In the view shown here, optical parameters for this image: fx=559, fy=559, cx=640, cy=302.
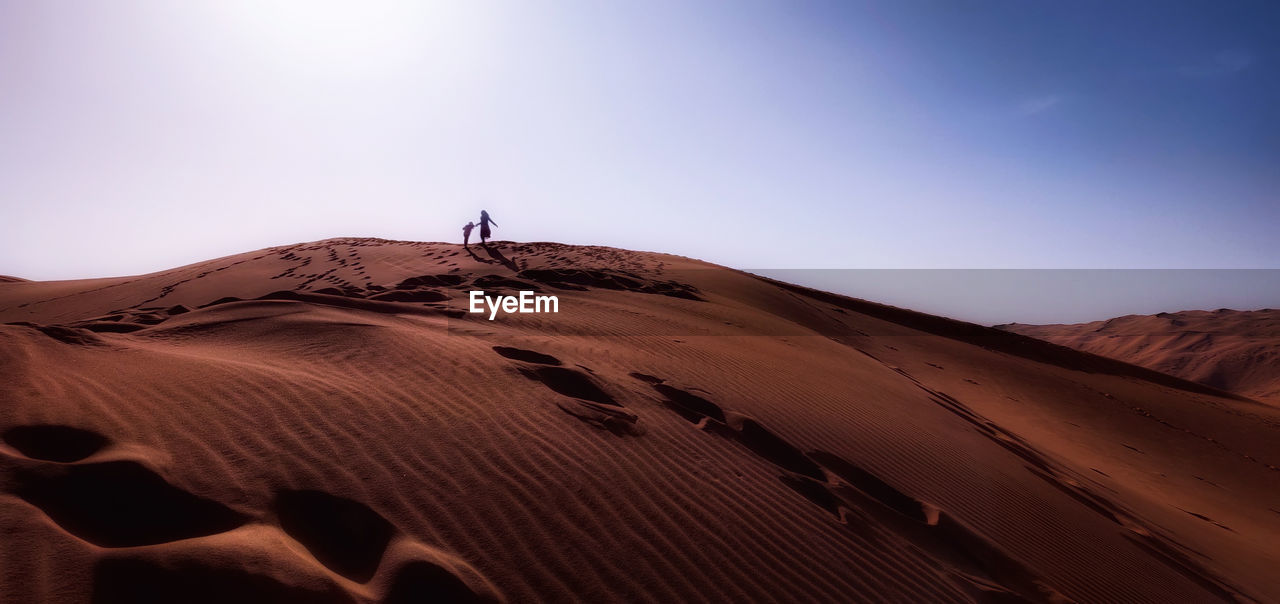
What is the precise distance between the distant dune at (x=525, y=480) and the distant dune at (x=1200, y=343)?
25112 mm

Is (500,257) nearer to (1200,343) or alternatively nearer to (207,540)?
(207,540)

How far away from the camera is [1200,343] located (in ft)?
105

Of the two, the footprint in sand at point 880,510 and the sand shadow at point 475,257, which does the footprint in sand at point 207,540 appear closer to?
the footprint in sand at point 880,510

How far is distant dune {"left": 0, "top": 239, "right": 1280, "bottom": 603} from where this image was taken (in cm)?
231

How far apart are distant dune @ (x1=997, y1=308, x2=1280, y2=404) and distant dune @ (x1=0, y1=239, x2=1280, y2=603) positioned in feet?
82.4

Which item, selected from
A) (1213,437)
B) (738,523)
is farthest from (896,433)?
(1213,437)

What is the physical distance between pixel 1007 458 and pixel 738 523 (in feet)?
16.2

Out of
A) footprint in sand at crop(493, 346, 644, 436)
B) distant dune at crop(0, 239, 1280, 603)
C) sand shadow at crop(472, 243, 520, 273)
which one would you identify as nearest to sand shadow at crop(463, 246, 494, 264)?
sand shadow at crop(472, 243, 520, 273)

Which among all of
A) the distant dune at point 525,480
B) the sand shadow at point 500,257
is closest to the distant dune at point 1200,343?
the distant dune at point 525,480

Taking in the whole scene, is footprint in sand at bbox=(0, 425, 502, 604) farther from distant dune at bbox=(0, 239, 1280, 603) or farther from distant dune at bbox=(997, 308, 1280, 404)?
distant dune at bbox=(997, 308, 1280, 404)

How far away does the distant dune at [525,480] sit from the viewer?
2.31 meters

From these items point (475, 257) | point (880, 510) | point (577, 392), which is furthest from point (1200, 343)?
point (577, 392)

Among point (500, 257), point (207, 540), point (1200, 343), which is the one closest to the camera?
point (207, 540)

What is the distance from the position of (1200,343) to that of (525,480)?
1726 inches
